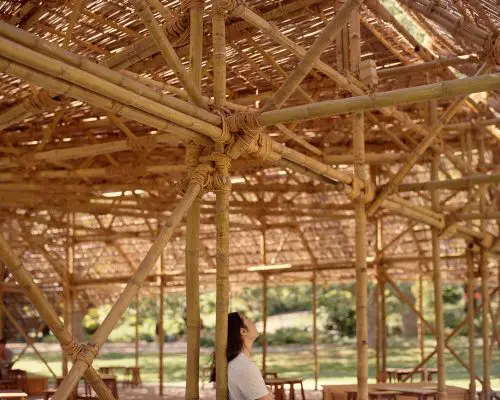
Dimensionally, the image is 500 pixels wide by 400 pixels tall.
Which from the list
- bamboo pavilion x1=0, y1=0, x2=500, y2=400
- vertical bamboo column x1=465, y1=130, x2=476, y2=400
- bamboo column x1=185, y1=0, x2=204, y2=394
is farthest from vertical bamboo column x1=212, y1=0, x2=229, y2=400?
vertical bamboo column x1=465, y1=130, x2=476, y2=400

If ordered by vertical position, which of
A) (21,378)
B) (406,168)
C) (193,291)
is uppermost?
(406,168)

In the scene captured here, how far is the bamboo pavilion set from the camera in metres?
4.25

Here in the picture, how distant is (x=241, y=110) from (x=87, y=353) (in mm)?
2605

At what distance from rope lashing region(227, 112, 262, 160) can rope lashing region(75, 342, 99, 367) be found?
1.47 meters

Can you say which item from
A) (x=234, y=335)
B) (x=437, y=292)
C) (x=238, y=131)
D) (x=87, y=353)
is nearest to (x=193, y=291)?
(x=234, y=335)

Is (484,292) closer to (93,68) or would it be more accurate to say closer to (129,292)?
(129,292)

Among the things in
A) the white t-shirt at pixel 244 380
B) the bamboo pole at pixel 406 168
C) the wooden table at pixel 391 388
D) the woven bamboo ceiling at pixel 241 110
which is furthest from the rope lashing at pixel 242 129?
the wooden table at pixel 391 388

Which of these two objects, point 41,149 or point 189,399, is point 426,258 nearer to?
point 41,149

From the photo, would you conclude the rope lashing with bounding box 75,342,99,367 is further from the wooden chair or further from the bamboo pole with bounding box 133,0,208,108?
the wooden chair

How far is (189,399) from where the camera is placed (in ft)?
15.8

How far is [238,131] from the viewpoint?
15.8ft

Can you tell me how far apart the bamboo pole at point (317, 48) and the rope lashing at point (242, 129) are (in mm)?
128

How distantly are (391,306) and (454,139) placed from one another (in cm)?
1630

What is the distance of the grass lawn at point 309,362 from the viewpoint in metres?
18.0
